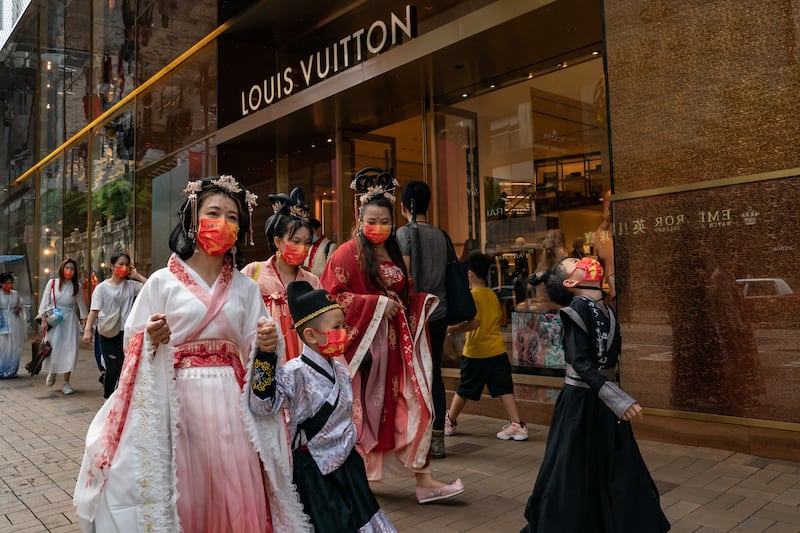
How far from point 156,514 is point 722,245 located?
4.79 metres

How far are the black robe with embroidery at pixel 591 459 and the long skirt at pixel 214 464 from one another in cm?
144

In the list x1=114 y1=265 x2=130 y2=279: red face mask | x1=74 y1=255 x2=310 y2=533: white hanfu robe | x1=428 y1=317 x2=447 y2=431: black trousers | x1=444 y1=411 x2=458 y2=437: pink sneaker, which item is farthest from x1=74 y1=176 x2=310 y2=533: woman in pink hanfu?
x1=114 y1=265 x2=130 y2=279: red face mask

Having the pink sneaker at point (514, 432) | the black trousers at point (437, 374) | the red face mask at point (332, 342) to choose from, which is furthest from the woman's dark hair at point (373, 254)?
the pink sneaker at point (514, 432)

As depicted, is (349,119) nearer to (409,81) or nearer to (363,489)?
(409,81)

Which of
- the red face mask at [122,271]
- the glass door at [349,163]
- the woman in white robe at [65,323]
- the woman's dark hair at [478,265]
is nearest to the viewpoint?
the woman's dark hair at [478,265]

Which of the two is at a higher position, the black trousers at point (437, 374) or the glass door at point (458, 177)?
the glass door at point (458, 177)

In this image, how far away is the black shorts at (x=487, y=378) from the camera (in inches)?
243

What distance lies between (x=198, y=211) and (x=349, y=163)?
833cm

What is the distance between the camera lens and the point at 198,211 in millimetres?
3115

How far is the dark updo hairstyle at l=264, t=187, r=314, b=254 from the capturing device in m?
5.07

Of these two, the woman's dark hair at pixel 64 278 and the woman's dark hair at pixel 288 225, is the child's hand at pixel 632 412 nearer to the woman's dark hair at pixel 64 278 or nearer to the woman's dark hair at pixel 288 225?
the woman's dark hair at pixel 288 225

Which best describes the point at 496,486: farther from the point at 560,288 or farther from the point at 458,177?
the point at 458,177

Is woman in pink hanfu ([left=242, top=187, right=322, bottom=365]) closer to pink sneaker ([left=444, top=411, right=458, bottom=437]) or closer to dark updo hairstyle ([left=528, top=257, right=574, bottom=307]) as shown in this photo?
pink sneaker ([left=444, top=411, right=458, bottom=437])

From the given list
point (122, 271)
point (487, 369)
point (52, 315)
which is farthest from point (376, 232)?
point (52, 315)
